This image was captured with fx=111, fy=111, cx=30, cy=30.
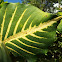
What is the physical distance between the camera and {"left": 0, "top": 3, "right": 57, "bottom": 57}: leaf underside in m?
0.39

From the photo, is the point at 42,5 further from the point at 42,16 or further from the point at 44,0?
the point at 42,16

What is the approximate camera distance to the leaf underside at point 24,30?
15.4 inches

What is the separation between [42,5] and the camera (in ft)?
34.6

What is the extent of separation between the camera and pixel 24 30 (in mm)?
403

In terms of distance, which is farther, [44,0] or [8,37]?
[44,0]

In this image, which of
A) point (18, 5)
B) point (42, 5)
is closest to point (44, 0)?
point (42, 5)

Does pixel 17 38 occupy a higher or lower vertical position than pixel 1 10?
lower

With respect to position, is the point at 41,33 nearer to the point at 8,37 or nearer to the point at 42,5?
the point at 8,37

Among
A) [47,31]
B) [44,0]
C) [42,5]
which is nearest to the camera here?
[47,31]

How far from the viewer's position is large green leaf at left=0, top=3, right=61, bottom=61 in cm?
39

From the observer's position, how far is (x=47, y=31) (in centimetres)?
39

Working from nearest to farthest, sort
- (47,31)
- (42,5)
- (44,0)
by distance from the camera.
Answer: (47,31) → (42,5) → (44,0)

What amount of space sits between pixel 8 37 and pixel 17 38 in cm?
3

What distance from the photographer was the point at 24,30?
403mm
